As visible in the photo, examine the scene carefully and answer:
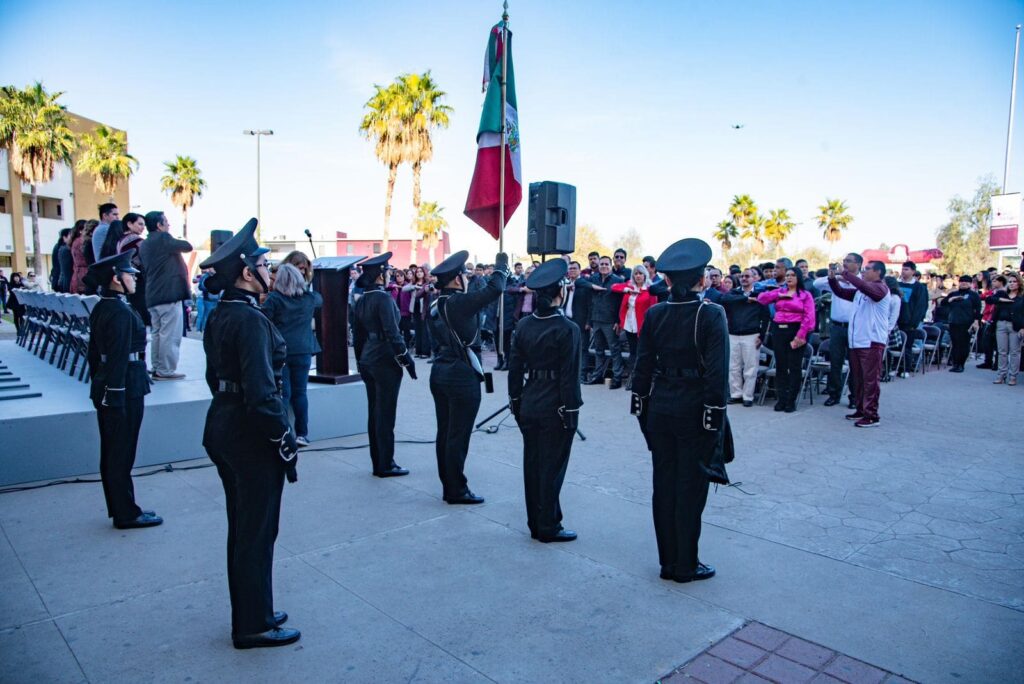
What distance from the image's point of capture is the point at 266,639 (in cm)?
329

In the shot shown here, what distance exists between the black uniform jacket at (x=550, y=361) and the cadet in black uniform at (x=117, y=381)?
9.27 feet

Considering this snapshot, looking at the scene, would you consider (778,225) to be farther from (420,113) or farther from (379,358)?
(379,358)

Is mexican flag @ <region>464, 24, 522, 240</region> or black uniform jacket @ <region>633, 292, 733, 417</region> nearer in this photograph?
black uniform jacket @ <region>633, 292, 733, 417</region>

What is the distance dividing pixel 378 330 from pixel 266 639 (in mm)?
3266

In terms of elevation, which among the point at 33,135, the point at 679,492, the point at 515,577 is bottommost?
the point at 515,577

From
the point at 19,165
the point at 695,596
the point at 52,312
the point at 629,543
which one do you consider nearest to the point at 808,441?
the point at 629,543

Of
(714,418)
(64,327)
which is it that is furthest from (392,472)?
(64,327)

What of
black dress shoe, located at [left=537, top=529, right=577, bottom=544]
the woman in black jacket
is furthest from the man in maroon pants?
the woman in black jacket

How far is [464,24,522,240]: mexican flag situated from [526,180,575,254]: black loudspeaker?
470 millimetres

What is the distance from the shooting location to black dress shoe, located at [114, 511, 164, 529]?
4.85 m

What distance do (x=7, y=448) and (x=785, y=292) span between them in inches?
365

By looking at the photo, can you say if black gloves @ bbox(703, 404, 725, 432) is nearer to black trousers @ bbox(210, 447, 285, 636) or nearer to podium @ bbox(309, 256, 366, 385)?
black trousers @ bbox(210, 447, 285, 636)

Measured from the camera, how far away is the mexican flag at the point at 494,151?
311 inches

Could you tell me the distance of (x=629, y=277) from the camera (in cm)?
1195
